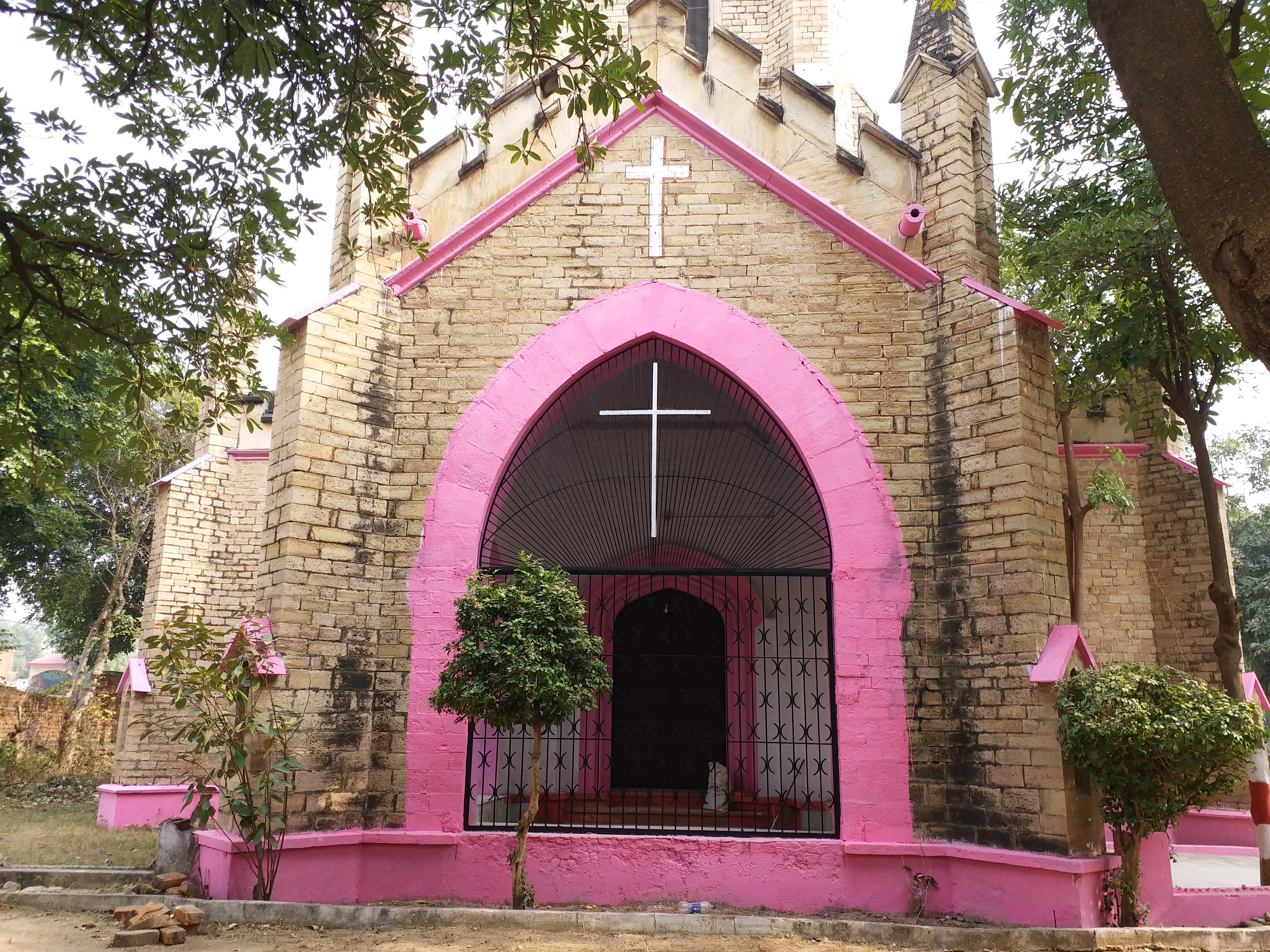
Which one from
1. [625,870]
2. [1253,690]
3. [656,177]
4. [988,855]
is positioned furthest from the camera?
[1253,690]

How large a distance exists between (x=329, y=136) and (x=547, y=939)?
5.10m

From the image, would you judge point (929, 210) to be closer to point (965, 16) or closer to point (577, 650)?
point (965, 16)

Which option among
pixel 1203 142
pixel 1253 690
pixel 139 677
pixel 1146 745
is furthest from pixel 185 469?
pixel 1253 690

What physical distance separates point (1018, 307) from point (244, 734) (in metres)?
6.30

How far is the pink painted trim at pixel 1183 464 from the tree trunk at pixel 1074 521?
142 centimetres

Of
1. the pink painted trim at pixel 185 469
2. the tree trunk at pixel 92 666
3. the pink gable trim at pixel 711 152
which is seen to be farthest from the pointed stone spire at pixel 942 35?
the tree trunk at pixel 92 666

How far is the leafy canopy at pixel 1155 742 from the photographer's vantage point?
5551 millimetres

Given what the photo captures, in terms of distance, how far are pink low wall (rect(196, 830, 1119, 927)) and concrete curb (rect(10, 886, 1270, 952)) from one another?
15.3 inches

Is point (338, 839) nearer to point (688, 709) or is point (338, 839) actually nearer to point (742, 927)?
point (742, 927)

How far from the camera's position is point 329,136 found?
5.71m

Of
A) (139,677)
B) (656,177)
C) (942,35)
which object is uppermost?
(942,35)

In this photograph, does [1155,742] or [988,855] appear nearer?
[1155,742]

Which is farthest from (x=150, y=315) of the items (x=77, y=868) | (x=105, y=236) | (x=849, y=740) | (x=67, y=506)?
(x=67, y=506)

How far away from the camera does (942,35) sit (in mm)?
7797
